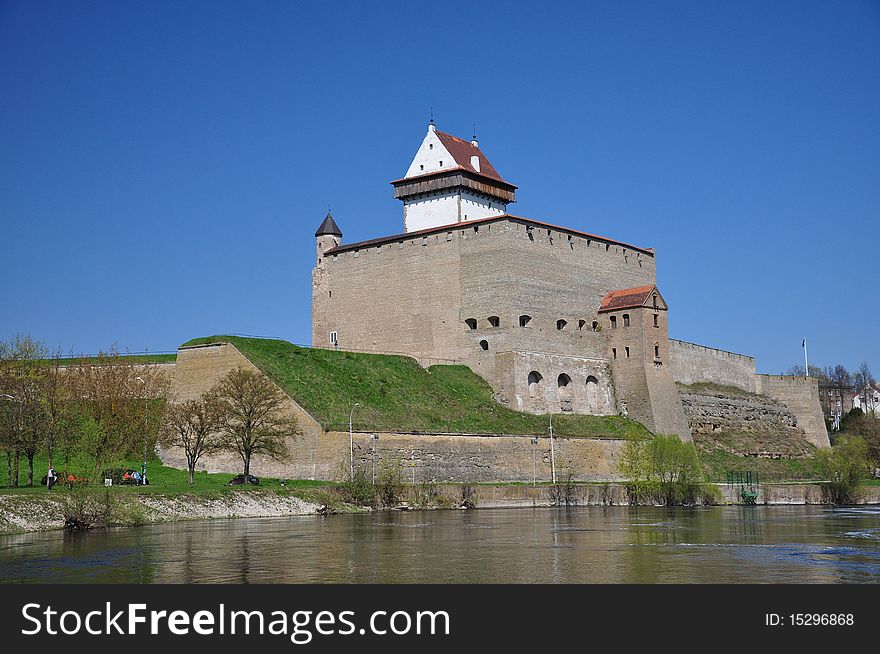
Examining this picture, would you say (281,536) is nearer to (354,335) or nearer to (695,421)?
(354,335)

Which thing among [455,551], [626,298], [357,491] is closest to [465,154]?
[626,298]

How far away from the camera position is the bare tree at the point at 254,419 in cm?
3681

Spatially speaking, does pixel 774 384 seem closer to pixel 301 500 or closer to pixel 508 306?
pixel 508 306

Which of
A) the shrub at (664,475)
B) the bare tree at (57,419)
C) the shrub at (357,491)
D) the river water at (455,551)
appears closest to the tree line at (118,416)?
the bare tree at (57,419)

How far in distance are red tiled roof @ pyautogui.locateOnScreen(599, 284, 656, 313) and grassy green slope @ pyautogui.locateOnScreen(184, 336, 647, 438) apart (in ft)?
18.0

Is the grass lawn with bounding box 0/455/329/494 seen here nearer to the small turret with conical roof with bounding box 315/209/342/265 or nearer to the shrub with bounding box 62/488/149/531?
the shrub with bounding box 62/488/149/531

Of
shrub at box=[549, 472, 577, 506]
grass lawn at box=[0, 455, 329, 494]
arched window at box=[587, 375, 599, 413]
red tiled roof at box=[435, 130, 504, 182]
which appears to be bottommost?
shrub at box=[549, 472, 577, 506]

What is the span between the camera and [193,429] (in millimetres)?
37531

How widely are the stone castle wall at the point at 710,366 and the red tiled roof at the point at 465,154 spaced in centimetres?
1354

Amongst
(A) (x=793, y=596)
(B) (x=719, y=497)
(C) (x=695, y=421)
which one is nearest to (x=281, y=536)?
(A) (x=793, y=596)

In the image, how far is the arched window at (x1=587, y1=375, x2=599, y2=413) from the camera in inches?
2036


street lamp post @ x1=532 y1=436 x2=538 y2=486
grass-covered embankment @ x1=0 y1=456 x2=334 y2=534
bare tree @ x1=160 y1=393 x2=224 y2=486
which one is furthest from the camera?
street lamp post @ x1=532 y1=436 x2=538 y2=486

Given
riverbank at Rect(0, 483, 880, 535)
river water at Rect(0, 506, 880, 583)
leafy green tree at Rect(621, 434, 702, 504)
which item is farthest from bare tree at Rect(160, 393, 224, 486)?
leafy green tree at Rect(621, 434, 702, 504)

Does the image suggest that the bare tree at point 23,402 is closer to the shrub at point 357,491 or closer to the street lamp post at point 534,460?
the shrub at point 357,491
